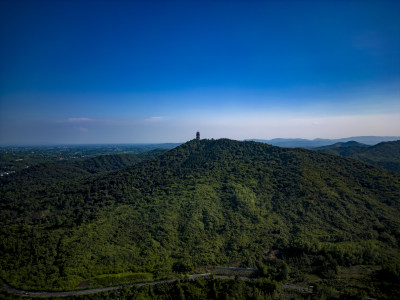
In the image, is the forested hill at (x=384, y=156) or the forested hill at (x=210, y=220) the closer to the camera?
the forested hill at (x=210, y=220)

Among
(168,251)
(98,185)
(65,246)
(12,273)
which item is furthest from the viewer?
(98,185)

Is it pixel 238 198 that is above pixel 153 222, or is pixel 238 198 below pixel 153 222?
above

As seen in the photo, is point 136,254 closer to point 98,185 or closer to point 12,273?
point 12,273

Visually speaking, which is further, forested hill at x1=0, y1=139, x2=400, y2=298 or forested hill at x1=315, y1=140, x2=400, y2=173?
forested hill at x1=315, y1=140, x2=400, y2=173

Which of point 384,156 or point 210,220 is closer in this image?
point 210,220

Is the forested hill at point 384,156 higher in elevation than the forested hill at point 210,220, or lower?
higher

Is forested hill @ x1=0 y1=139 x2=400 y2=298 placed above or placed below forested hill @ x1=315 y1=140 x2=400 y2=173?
below

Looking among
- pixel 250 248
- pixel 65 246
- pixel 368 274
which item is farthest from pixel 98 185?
pixel 368 274

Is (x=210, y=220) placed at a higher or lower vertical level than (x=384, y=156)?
lower
